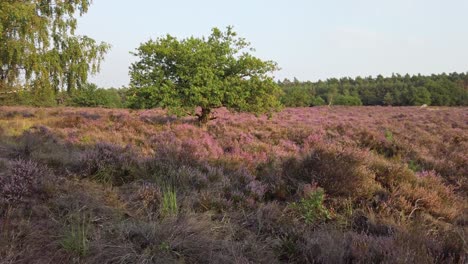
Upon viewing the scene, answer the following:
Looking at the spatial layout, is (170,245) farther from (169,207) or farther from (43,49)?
(43,49)

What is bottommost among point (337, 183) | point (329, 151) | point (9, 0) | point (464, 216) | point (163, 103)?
point (464, 216)

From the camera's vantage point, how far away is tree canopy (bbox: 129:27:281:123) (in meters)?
14.0

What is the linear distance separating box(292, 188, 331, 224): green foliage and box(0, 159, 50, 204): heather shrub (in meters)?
3.68

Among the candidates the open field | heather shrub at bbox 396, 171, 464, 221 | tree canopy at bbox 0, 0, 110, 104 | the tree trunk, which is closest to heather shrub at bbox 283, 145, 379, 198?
the open field

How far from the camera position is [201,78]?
1438 centimetres

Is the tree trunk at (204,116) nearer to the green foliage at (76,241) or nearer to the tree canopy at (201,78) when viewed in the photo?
the tree canopy at (201,78)

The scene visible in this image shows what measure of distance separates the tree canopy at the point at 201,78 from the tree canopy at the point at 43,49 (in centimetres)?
495

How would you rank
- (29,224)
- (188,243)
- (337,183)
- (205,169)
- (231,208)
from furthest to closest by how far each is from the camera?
(205,169) → (337,183) → (231,208) → (29,224) → (188,243)

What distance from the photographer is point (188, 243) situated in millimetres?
3609

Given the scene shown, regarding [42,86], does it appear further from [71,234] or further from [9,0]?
[71,234]

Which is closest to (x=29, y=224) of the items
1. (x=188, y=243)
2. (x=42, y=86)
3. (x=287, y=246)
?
(x=188, y=243)

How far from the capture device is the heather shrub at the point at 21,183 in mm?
4496

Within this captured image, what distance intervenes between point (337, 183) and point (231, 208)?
1869mm

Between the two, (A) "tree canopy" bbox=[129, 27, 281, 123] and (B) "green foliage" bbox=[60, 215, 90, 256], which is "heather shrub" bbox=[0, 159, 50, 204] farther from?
(A) "tree canopy" bbox=[129, 27, 281, 123]
